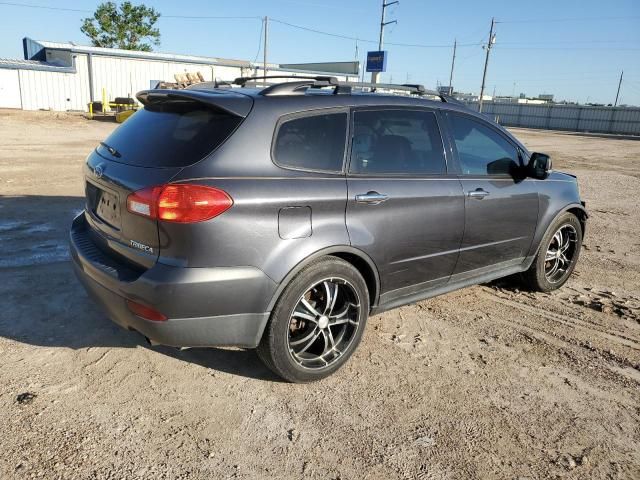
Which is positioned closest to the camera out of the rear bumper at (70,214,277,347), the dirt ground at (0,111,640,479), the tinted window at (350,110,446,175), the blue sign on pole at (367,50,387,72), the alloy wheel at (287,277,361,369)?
the dirt ground at (0,111,640,479)

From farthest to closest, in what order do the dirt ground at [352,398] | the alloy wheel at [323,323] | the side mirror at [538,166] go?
the side mirror at [538,166]
the alloy wheel at [323,323]
the dirt ground at [352,398]

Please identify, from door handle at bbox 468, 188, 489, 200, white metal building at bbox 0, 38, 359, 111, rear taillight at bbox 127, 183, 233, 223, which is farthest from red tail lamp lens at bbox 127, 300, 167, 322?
white metal building at bbox 0, 38, 359, 111

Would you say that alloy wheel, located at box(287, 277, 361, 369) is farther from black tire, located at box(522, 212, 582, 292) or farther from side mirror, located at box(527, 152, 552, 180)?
black tire, located at box(522, 212, 582, 292)

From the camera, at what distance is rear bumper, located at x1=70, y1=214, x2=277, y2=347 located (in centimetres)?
259

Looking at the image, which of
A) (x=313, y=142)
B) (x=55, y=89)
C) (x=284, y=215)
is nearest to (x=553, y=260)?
(x=313, y=142)

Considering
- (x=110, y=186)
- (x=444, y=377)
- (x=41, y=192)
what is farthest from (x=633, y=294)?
(x=41, y=192)

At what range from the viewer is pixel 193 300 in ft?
8.55

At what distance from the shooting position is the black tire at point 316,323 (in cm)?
289

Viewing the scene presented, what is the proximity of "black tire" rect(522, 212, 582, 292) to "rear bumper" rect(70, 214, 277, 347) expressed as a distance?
295cm

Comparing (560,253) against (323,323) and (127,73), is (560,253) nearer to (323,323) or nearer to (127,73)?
(323,323)

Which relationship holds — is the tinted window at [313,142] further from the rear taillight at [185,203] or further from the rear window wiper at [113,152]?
the rear window wiper at [113,152]

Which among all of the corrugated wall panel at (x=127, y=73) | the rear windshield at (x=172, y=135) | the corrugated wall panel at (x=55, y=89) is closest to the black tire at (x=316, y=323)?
the rear windshield at (x=172, y=135)

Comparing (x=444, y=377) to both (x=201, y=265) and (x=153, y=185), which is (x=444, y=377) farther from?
(x=153, y=185)

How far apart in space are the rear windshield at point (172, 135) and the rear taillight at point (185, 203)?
19cm
